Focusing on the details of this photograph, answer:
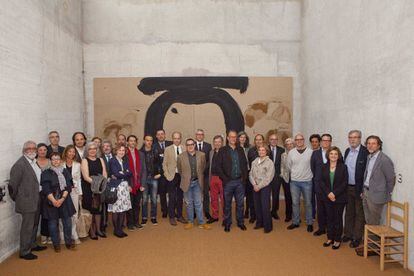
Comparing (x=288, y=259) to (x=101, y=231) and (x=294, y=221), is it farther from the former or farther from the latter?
(x=101, y=231)

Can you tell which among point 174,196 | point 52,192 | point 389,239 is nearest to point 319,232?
point 389,239

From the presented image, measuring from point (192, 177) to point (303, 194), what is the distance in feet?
5.94

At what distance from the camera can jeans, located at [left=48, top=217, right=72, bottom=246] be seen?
4.52 meters

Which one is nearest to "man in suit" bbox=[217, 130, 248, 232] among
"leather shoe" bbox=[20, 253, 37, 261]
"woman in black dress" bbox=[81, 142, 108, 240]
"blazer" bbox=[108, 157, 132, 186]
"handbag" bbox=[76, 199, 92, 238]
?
"blazer" bbox=[108, 157, 132, 186]

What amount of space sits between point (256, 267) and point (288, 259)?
1.64 ft

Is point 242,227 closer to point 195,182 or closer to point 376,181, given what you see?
point 195,182

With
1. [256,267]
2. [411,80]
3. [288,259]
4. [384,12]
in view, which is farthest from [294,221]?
[384,12]

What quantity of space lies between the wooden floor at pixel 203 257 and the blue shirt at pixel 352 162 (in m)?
0.92

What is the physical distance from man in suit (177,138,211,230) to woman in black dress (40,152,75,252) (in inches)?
67.1

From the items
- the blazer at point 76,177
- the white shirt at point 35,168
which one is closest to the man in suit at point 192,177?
the blazer at point 76,177

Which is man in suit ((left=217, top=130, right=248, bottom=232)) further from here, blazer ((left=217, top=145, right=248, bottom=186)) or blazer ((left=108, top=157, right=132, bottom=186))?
blazer ((left=108, top=157, right=132, bottom=186))

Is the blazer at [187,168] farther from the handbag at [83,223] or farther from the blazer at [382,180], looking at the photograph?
the blazer at [382,180]

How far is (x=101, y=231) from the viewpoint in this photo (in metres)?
5.20

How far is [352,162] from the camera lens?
4.62 m
